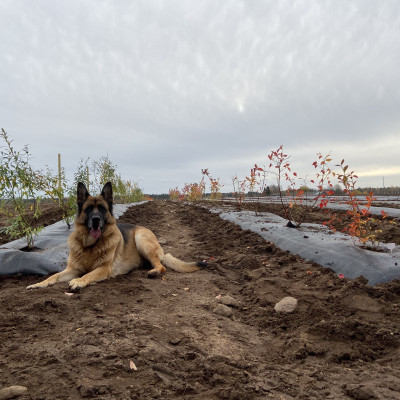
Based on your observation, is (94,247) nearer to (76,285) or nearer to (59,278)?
(59,278)

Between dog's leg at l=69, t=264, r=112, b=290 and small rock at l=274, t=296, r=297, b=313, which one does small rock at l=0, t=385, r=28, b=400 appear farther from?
small rock at l=274, t=296, r=297, b=313

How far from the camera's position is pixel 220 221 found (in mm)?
10227

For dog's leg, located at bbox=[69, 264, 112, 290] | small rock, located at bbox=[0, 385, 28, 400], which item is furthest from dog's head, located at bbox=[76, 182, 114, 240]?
small rock, located at bbox=[0, 385, 28, 400]

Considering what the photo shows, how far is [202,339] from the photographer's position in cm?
255

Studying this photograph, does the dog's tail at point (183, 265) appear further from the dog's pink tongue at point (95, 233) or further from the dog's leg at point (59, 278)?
the dog's leg at point (59, 278)

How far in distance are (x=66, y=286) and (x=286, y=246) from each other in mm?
3799

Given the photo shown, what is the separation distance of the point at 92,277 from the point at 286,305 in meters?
Answer: 2.41

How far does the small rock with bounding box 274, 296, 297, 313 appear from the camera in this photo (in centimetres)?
322

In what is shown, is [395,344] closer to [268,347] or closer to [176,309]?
[268,347]

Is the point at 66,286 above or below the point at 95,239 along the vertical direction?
below

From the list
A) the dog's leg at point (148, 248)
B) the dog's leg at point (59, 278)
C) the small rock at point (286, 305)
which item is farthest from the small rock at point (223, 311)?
the dog's leg at point (59, 278)

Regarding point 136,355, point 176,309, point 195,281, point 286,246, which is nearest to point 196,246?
point 286,246

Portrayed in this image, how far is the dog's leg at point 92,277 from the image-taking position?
3739mm

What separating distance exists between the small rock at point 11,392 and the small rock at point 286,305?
94.5 inches
